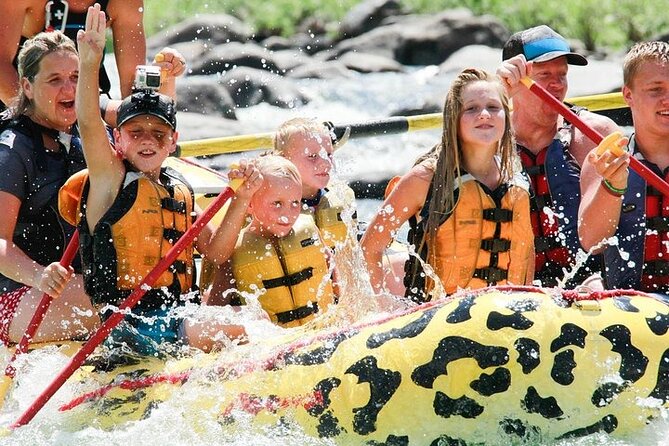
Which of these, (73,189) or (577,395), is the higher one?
(73,189)

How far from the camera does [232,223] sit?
4102 millimetres

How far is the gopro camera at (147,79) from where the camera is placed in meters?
4.07

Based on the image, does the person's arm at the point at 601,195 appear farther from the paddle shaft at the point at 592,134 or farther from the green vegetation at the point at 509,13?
the green vegetation at the point at 509,13

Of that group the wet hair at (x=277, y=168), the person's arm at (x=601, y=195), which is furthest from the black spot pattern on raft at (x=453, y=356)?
the wet hair at (x=277, y=168)

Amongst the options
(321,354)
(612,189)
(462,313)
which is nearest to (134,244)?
(321,354)

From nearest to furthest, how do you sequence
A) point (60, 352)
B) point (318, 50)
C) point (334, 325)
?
1. point (334, 325)
2. point (60, 352)
3. point (318, 50)

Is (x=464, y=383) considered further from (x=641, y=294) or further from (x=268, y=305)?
(x=268, y=305)

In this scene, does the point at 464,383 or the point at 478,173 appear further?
the point at 478,173

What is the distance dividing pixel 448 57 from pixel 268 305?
37.2ft

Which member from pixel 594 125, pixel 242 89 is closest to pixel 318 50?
pixel 242 89

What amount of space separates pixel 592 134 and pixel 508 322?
1.05m

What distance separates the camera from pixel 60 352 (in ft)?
13.7

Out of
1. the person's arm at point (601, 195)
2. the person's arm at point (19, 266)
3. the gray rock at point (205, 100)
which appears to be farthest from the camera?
the gray rock at point (205, 100)

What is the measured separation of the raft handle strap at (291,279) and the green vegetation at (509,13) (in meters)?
11.6
